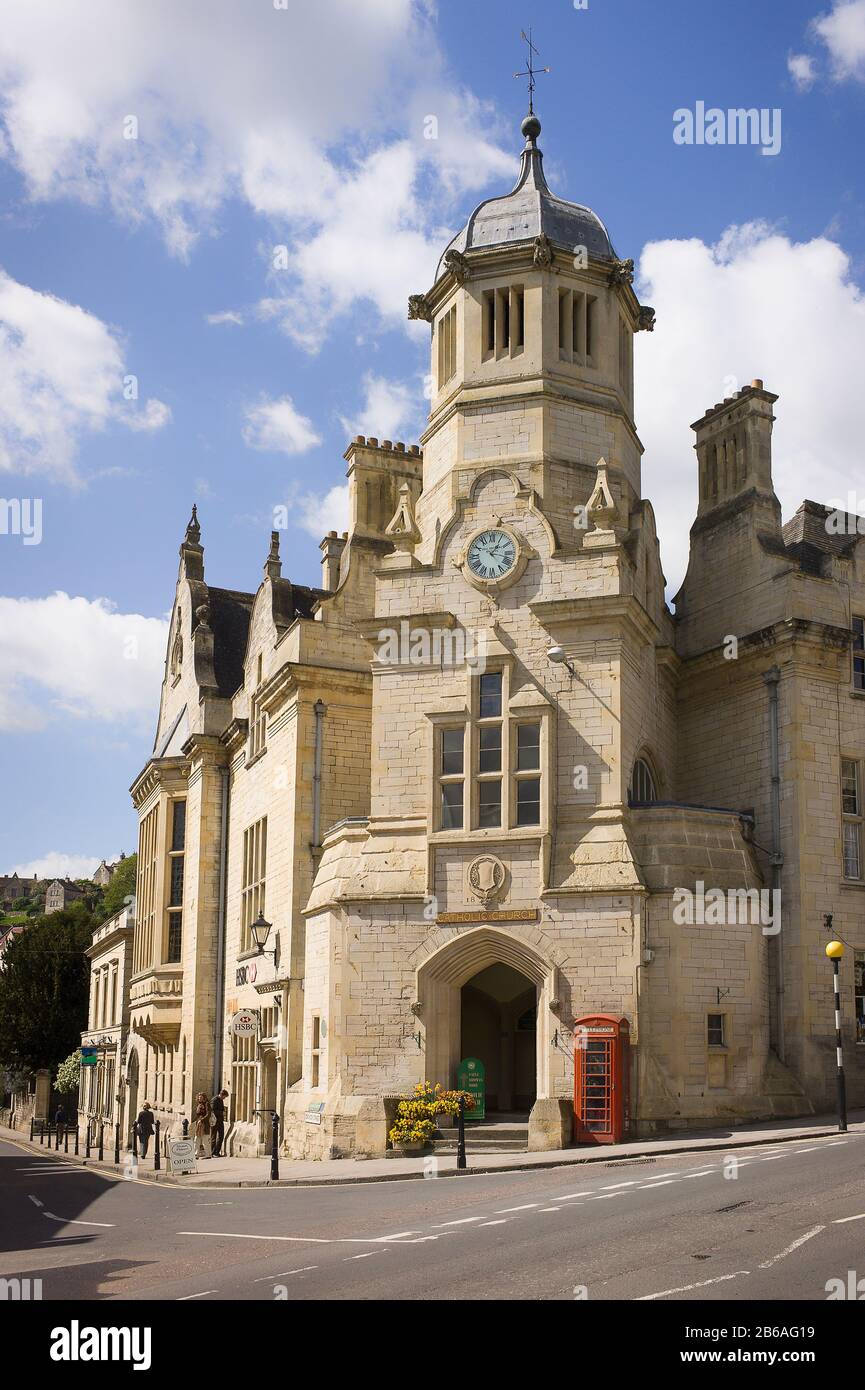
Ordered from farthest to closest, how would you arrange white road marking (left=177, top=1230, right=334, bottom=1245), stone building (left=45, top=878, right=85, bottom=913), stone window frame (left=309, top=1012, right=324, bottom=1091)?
stone building (left=45, top=878, right=85, bottom=913), stone window frame (left=309, top=1012, right=324, bottom=1091), white road marking (left=177, top=1230, right=334, bottom=1245)

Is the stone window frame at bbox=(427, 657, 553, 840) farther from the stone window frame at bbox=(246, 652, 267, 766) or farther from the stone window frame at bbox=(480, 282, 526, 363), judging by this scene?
the stone window frame at bbox=(246, 652, 267, 766)

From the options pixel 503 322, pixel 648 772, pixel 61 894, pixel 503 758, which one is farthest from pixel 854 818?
pixel 61 894

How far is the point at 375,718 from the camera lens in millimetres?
28609

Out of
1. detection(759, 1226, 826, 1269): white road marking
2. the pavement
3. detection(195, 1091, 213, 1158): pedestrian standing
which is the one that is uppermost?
detection(759, 1226, 826, 1269): white road marking

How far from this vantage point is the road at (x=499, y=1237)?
1102cm

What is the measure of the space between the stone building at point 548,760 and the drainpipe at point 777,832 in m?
0.07

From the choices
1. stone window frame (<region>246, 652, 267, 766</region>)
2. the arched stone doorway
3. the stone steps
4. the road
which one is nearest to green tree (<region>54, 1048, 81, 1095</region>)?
the arched stone doorway

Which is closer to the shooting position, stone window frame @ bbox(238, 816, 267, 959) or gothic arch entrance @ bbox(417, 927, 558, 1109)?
gothic arch entrance @ bbox(417, 927, 558, 1109)

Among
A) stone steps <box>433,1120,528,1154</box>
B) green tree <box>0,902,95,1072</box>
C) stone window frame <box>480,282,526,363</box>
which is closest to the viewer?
stone steps <box>433,1120,528,1154</box>

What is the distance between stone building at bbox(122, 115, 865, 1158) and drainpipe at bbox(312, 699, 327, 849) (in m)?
0.05

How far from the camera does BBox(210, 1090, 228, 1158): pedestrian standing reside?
34.4 meters

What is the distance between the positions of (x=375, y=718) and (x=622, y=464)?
26.5 ft
